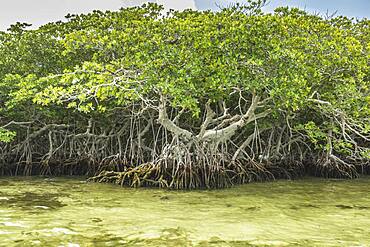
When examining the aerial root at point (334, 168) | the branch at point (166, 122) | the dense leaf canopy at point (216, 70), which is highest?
the dense leaf canopy at point (216, 70)

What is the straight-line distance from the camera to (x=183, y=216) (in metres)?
5.09

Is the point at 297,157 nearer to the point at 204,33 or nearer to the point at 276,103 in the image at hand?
the point at 276,103

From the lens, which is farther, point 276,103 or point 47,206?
point 276,103

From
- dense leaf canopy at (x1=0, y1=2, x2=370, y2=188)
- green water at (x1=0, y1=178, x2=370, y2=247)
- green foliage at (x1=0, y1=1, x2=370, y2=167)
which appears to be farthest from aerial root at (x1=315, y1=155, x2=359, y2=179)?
green water at (x1=0, y1=178, x2=370, y2=247)

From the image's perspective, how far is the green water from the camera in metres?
4.03

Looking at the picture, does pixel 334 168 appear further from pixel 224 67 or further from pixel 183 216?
pixel 183 216

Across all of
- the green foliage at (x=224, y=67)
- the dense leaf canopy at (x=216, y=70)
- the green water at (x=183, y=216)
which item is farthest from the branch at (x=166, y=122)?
the green water at (x=183, y=216)

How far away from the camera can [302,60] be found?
727 cm

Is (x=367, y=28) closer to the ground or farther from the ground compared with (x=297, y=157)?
farther from the ground

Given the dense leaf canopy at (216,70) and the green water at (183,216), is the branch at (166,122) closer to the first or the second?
the dense leaf canopy at (216,70)

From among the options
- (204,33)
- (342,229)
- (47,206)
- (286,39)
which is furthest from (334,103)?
(47,206)

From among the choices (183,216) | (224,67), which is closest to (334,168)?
(224,67)

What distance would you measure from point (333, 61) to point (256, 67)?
52.4 inches

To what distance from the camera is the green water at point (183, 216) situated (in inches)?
159
